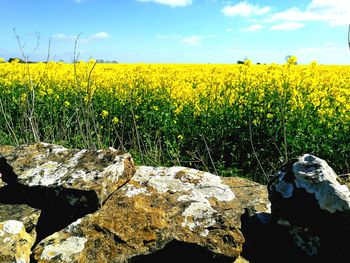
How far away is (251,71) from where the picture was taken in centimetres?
911

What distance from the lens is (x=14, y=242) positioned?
2715mm

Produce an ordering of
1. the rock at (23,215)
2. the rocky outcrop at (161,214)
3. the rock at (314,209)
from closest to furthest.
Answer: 1. the rock at (314,209)
2. the rocky outcrop at (161,214)
3. the rock at (23,215)

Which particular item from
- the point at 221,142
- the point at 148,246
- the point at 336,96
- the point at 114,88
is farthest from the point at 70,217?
the point at 114,88

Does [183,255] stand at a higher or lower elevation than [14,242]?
lower

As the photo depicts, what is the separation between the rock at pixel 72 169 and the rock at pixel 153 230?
0.12 metres

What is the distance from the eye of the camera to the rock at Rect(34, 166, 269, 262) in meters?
2.75

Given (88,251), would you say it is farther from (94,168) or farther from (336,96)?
(336,96)

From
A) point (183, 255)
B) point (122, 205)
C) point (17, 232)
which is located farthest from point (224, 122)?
point (17, 232)

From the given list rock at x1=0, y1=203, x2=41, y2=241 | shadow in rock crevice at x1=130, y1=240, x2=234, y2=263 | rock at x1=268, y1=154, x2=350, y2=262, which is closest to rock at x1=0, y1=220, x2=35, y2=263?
rock at x1=0, y1=203, x2=41, y2=241

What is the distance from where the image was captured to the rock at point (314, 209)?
102 inches

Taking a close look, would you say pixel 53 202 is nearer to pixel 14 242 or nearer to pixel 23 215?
pixel 23 215

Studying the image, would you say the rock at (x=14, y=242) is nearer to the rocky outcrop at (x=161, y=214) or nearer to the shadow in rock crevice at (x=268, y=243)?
the rocky outcrop at (x=161, y=214)

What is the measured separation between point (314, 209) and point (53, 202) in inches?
71.4

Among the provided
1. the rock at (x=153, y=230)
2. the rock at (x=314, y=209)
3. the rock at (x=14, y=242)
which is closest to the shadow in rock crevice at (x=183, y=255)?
the rock at (x=153, y=230)
